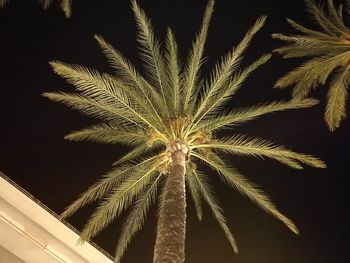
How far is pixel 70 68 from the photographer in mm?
12211

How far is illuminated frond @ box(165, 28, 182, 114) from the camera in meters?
13.1

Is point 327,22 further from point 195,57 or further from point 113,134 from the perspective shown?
point 113,134

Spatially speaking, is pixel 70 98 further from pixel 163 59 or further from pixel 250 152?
pixel 250 152

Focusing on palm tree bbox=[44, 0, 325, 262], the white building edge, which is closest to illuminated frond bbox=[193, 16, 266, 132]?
palm tree bbox=[44, 0, 325, 262]

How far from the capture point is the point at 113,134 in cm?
1352

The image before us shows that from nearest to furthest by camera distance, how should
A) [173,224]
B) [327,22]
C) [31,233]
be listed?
[173,224] → [327,22] → [31,233]

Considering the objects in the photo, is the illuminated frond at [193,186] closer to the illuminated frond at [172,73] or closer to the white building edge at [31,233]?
the illuminated frond at [172,73]

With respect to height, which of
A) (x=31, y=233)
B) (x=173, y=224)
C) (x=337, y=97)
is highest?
(x=337, y=97)

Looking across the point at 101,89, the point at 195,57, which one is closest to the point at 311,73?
the point at 195,57

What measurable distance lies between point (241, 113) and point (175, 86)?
6.25 feet

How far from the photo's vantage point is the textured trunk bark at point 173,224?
927 centimetres

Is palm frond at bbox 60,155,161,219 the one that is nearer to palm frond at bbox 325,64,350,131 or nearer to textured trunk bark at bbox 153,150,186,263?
textured trunk bark at bbox 153,150,186,263

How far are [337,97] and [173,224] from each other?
5627mm

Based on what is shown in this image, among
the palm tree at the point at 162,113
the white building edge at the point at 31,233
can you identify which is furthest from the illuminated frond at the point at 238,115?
the white building edge at the point at 31,233
